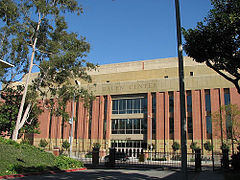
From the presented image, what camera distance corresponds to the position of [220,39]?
14.3 metres

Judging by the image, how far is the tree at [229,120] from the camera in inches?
1581

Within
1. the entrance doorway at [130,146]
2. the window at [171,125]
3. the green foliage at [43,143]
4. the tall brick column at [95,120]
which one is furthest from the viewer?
the green foliage at [43,143]

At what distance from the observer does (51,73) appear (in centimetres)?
2750

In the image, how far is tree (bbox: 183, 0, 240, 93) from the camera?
13.4 metres

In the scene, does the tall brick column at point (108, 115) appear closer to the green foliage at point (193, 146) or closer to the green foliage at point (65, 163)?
the green foliage at point (193, 146)

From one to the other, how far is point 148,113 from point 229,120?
16.4m

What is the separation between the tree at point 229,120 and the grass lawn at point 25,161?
27404 mm

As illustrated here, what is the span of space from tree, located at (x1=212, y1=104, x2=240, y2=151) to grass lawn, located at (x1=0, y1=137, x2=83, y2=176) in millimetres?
27404

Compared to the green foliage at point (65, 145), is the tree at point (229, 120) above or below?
above

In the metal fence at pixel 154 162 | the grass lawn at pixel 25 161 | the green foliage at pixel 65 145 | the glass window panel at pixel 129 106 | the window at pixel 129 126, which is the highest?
the glass window panel at pixel 129 106

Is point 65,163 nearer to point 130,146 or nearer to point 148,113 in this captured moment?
point 148,113

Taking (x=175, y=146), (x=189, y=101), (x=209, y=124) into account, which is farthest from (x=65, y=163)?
(x=189, y=101)

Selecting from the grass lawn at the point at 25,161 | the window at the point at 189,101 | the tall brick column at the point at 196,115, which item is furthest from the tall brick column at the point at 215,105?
the grass lawn at the point at 25,161

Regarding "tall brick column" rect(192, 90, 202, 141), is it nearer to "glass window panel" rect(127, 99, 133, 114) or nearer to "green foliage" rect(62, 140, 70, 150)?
"glass window panel" rect(127, 99, 133, 114)
